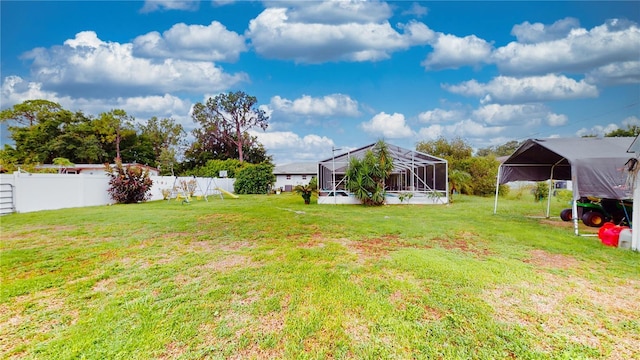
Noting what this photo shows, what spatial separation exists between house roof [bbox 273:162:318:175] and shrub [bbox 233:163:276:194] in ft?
32.7

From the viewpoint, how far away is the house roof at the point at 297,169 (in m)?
35.1

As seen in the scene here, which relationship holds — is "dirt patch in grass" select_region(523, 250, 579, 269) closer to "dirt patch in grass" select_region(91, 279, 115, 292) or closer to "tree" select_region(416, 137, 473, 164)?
"dirt patch in grass" select_region(91, 279, 115, 292)

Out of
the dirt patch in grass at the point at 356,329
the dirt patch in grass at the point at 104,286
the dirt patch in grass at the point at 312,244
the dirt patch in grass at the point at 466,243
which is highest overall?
the dirt patch in grass at the point at 312,244

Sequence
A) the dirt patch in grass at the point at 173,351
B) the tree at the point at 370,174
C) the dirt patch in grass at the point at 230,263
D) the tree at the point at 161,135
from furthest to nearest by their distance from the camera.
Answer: the tree at the point at 161,135 → the tree at the point at 370,174 → the dirt patch in grass at the point at 230,263 → the dirt patch in grass at the point at 173,351

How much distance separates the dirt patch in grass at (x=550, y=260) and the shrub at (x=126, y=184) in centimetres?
1632

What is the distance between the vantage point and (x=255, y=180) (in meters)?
24.7

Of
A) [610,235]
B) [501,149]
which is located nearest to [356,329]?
[610,235]

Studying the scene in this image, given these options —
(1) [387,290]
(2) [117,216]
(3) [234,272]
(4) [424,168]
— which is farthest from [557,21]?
(2) [117,216]

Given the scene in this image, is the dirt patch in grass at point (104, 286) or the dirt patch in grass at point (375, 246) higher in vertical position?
the dirt patch in grass at point (375, 246)

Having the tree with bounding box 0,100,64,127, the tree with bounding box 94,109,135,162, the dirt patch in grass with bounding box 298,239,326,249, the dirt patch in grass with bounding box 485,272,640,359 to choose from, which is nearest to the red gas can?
the dirt patch in grass with bounding box 485,272,640,359

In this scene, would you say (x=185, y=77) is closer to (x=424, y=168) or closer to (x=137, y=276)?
(x=424, y=168)

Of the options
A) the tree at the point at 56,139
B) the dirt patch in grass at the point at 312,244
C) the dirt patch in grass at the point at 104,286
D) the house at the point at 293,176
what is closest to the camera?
the dirt patch in grass at the point at 104,286

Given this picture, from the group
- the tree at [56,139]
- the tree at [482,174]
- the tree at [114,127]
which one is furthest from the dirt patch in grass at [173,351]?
the tree at [114,127]

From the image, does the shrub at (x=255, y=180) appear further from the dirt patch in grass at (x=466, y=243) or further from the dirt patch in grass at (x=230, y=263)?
the dirt patch in grass at (x=230, y=263)
